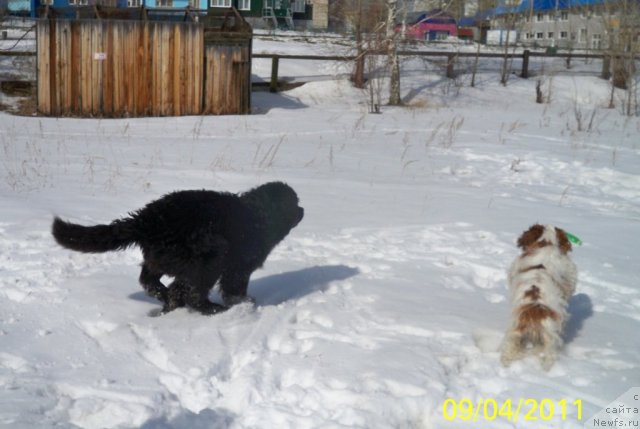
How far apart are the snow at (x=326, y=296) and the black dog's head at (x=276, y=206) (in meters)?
0.58

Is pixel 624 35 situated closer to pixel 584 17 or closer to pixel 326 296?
pixel 584 17

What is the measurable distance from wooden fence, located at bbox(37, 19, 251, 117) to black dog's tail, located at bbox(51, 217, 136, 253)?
1570cm

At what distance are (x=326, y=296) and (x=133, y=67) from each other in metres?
16.0

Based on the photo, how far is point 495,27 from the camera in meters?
49.3

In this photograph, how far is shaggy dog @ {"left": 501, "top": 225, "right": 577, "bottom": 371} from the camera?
14.3 feet

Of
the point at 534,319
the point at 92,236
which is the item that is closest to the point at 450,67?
the point at 92,236

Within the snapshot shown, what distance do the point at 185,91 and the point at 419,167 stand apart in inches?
418

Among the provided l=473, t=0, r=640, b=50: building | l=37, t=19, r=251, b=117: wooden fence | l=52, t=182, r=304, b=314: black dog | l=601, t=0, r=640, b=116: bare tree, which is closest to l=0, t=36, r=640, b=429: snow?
l=52, t=182, r=304, b=314: black dog

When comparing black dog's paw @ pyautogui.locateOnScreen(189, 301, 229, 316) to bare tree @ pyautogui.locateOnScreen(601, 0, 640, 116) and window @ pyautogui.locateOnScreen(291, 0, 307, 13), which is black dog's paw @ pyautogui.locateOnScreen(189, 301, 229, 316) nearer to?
bare tree @ pyautogui.locateOnScreen(601, 0, 640, 116)

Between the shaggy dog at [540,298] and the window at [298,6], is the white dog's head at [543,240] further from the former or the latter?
the window at [298,6]

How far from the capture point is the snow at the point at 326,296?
3.99 meters

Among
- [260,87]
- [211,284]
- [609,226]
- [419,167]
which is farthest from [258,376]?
[260,87]

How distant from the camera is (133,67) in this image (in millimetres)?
19906

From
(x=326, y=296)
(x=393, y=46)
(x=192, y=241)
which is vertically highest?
(x=393, y=46)
